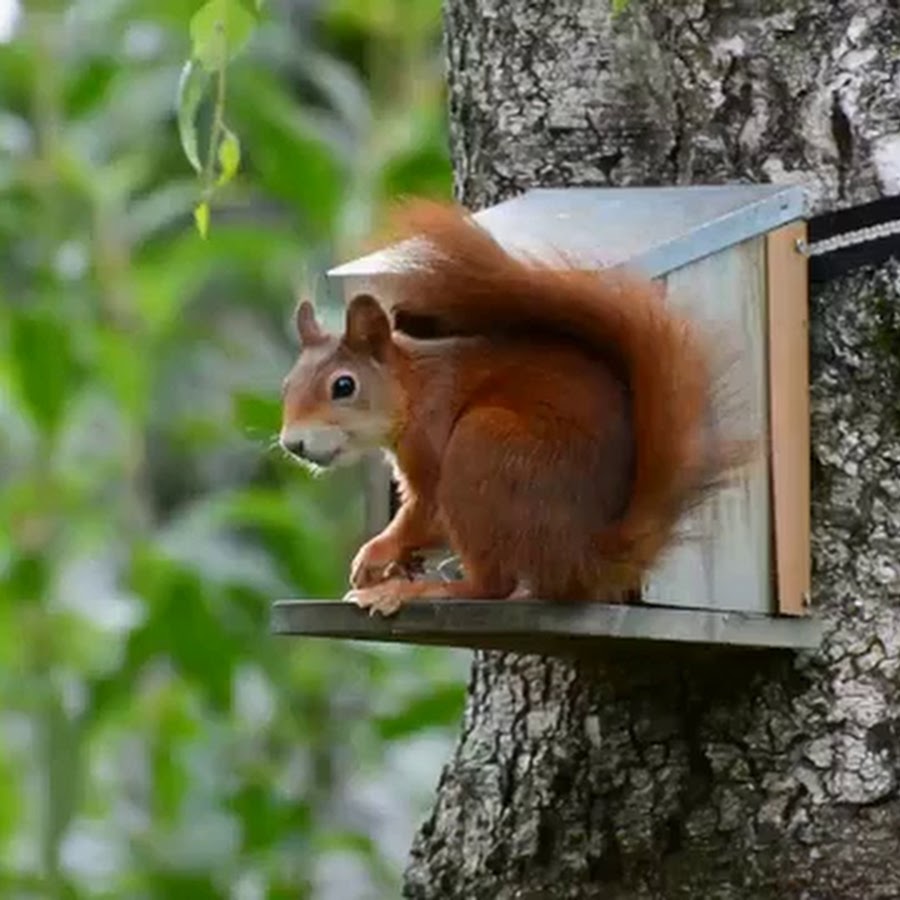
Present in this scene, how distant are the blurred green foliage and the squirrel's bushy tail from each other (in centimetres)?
94

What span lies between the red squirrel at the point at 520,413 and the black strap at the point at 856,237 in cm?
18

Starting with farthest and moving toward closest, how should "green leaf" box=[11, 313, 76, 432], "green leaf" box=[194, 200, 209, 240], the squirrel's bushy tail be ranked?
"green leaf" box=[11, 313, 76, 432]
"green leaf" box=[194, 200, 209, 240]
the squirrel's bushy tail

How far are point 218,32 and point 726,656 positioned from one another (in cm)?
59

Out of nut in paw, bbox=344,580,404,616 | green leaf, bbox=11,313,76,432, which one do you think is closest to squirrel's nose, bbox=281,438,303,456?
nut in paw, bbox=344,580,404,616

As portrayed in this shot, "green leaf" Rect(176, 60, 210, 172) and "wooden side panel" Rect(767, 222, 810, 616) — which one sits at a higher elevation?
"green leaf" Rect(176, 60, 210, 172)

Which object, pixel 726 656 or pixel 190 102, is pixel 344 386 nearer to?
pixel 190 102

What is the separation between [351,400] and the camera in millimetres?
1897

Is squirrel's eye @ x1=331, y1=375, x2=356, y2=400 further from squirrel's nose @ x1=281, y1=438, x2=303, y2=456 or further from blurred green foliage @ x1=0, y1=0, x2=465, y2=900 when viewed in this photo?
blurred green foliage @ x1=0, y1=0, x2=465, y2=900

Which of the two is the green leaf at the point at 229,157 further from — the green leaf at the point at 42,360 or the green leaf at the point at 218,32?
the green leaf at the point at 42,360

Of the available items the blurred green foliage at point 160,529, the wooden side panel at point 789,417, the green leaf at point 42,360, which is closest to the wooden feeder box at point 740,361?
the wooden side panel at point 789,417

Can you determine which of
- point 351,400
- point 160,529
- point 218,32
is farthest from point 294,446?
point 160,529

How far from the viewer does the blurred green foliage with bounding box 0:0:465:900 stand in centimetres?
303

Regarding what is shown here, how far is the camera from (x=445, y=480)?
1.88 m

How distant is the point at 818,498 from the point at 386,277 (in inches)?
14.3
